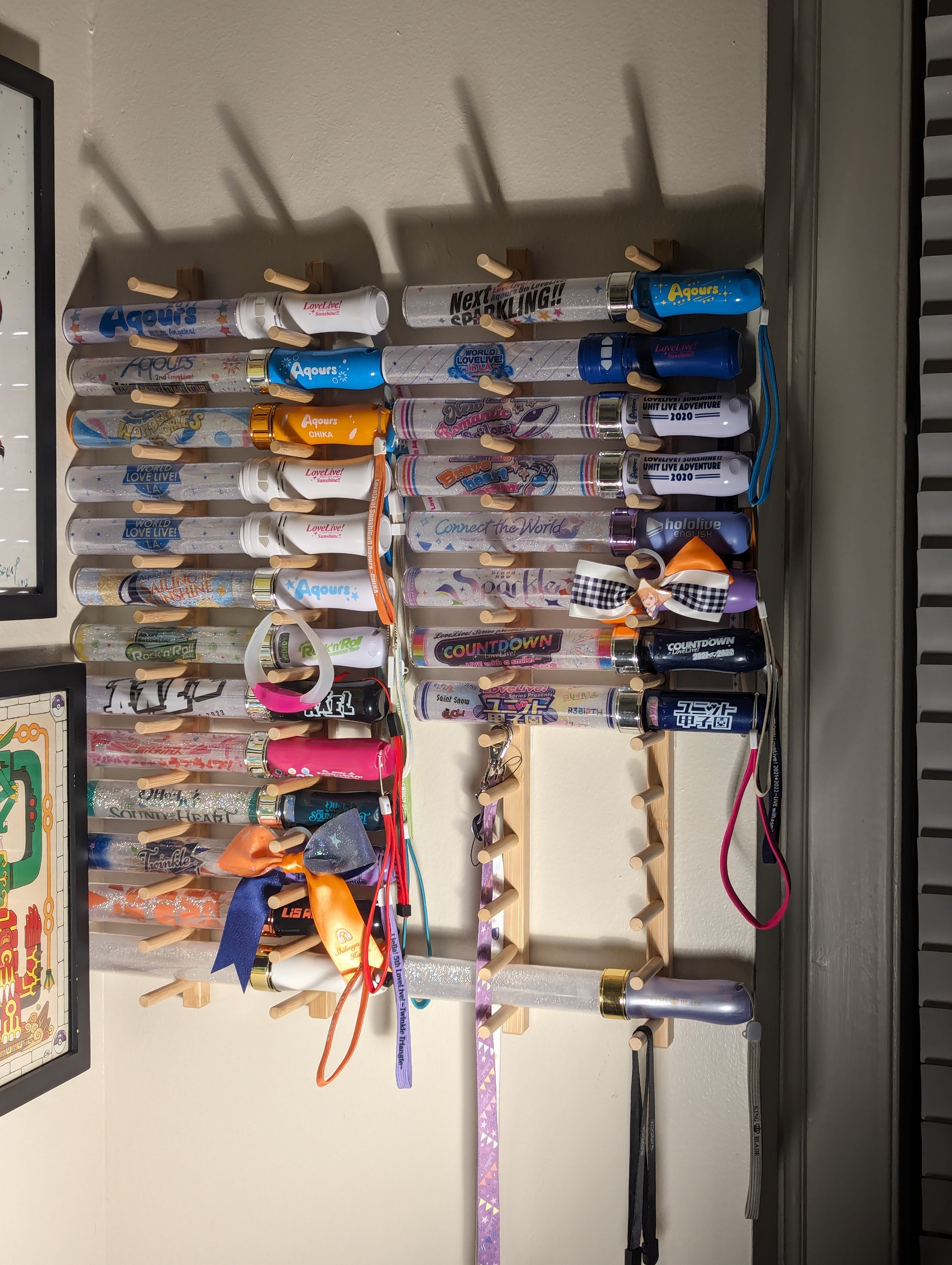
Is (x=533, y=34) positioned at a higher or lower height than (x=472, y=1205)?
higher

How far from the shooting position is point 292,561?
47.7 inches

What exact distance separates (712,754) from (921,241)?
56 centimetres

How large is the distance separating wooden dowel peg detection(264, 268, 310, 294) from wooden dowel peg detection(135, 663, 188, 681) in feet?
1.51

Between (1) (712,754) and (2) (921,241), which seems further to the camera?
(1) (712,754)

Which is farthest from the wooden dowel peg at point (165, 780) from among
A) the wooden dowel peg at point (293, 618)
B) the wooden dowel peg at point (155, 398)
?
the wooden dowel peg at point (155, 398)

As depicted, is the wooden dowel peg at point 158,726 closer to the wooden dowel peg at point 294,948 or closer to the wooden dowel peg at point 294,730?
the wooden dowel peg at point 294,730

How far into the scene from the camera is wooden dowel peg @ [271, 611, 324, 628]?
1207mm

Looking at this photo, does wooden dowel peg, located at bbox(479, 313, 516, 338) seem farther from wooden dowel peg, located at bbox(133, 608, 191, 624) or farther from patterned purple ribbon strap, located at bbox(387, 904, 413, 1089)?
patterned purple ribbon strap, located at bbox(387, 904, 413, 1089)

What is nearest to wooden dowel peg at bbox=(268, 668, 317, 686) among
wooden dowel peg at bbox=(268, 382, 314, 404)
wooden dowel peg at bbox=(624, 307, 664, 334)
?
wooden dowel peg at bbox=(268, 382, 314, 404)

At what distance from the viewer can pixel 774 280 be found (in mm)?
1102

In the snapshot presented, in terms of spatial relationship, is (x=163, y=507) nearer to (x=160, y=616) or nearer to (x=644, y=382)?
(x=160, y=616)

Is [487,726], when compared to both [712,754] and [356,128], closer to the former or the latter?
[712,754]

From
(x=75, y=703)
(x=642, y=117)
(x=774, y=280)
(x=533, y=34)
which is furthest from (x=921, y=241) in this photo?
(x=75, y=703)

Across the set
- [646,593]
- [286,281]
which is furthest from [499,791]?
[286,281]
